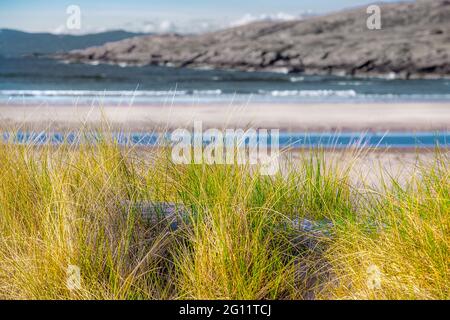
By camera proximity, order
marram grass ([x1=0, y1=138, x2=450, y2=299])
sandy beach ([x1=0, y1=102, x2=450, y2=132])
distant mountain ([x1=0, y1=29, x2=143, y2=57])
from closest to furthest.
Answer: marram grass ([x1=0, y1=138, x2=450, y2=299]) < sandy beach ([x1=0, y1=102, x2=450, y2=132]) < distant mountain ([x1=0, y1=29, x2=143, y2=57])

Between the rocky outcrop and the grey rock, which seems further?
the rocky outcrop

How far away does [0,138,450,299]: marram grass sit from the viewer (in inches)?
137

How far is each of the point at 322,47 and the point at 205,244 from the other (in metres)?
58.3

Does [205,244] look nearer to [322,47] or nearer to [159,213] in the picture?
[159,213]

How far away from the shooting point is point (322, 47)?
60.4 meters

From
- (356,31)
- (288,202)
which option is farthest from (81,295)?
(356,31)

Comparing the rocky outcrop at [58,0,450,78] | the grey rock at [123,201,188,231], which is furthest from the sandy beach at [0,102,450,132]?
the rocky outcrop at [58,0,450,78]

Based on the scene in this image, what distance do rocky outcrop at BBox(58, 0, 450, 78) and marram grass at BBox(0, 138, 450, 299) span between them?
4632cm

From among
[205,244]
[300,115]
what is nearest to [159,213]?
[205,244]

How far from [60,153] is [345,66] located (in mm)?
51184

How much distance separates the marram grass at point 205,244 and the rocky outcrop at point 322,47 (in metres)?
46.3

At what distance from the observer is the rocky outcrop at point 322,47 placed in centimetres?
5288

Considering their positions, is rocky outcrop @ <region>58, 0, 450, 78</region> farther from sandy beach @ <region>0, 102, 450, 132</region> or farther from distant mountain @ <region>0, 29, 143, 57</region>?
sandy beach @ <region>0, 102, 450, 132</region>
